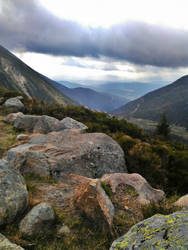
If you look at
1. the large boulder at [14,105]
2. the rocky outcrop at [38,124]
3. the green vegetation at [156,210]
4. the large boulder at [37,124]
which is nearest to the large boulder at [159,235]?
the green vegetation at [156,210]

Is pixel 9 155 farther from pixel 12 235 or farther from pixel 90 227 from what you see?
pixel 90 227

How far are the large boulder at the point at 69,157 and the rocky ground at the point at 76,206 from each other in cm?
5

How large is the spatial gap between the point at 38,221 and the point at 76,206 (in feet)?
4.82

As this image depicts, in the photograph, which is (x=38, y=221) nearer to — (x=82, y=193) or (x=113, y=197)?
(x=82, y=193)

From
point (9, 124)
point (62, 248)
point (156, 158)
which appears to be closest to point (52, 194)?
point (62, 248)

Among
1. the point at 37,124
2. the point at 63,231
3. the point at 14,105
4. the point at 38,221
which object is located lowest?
the point at 63,231

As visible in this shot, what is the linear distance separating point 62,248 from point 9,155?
605 centimetres

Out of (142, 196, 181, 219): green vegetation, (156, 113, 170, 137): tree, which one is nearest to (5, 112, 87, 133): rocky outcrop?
(142, 196, 181, 219): green vegetation

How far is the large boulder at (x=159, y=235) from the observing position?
2365 millimetres

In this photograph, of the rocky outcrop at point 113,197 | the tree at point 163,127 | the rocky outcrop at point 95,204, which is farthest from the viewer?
the tree at point 163,127

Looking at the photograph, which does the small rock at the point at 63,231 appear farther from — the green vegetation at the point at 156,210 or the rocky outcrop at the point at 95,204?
the green vegetation at the point at 156,210

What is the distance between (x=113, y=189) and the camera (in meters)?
5.96

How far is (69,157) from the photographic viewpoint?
8367mm

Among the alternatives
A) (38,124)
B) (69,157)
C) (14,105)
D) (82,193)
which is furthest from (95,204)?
(14,105)
